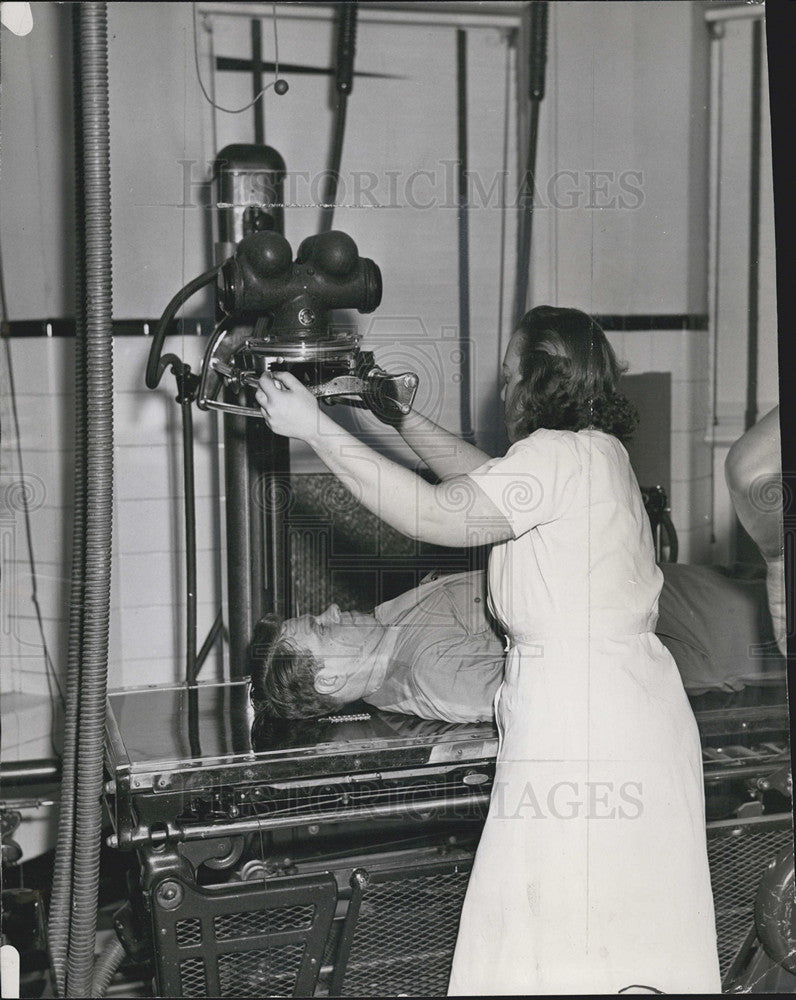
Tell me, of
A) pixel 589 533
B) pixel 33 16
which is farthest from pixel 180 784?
pixel 33 16

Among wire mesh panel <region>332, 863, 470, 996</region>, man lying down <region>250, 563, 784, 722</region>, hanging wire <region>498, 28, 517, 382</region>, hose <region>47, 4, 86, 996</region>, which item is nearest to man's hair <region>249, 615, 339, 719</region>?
man lying down <region>250, 563, 784, 722</region>

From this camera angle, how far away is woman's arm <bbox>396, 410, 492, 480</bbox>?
57.7 inches

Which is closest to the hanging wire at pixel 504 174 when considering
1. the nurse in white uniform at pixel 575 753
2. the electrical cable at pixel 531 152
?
the electrical cable at pixel 531 152

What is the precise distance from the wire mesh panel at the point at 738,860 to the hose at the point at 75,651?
2.65 feet

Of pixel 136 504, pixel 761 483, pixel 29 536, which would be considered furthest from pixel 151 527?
pixel 761 483

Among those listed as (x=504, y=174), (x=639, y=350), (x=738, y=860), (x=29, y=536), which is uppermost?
(x=504, y=174)

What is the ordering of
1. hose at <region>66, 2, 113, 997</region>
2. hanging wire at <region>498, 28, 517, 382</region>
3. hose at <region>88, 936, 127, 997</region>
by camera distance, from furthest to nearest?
hanging wire at <region>498, 28, 517, 382</region>, hose at <region>88, 936, 127, 997</region>, hose at <region>66, 2, 113, 997</region>

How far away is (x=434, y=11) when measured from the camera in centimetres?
166

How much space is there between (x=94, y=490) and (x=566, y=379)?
0.58 metres

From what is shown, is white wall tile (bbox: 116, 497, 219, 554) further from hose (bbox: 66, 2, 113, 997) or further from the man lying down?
hose (bbox: 66, 2, 113, 997)

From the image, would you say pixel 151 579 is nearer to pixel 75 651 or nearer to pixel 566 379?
pixel 75 651

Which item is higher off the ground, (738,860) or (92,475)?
(92,475)

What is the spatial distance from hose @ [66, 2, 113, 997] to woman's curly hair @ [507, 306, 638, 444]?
0.52m

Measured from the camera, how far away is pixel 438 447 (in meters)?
1.48
